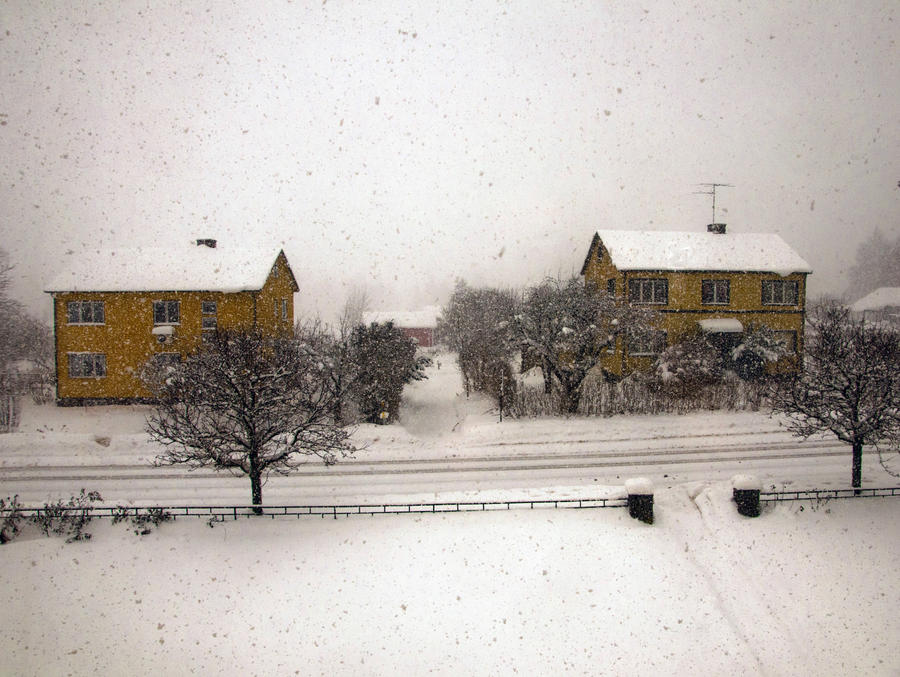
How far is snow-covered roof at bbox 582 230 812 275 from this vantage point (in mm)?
26312

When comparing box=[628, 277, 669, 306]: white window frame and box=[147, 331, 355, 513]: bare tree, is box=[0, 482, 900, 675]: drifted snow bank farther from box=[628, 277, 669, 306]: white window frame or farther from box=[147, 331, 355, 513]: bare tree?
box=[628, 277, 669, 306]: white window frame

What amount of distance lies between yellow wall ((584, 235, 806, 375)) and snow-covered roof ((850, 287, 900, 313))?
35.5 meters

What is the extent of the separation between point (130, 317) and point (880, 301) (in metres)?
73.1

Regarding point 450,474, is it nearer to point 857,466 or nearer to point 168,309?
point 857,466

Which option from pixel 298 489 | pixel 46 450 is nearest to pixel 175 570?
pixel 298 489

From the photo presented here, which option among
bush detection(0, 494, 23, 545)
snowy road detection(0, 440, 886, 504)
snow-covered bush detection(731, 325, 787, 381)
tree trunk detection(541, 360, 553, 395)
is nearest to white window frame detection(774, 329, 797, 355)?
snow-covered bush detection(731, 325, 787, 381)

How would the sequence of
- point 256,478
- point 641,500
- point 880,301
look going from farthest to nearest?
point 880,301 < point 256,478 < point 641,500

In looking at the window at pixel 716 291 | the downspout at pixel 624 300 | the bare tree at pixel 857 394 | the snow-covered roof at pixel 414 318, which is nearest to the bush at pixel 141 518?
the bare tree at pixel 857 394

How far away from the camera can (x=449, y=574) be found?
916cm

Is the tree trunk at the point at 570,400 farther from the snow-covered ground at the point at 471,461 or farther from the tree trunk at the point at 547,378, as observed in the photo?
the tree trunk at the point at 547,378

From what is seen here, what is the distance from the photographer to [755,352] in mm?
23516

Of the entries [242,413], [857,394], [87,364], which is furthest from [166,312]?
[857,394]

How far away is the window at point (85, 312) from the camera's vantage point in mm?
22891

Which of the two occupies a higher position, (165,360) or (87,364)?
(165,360)
